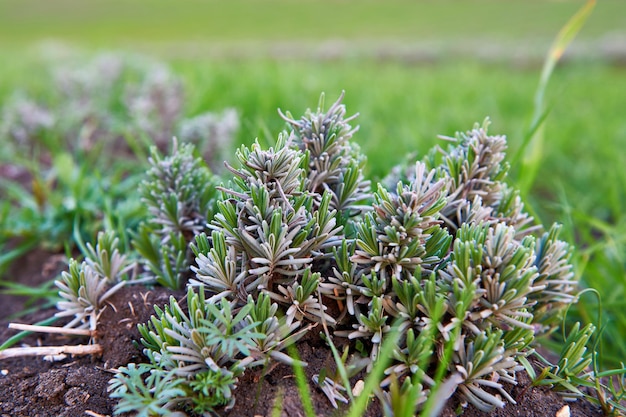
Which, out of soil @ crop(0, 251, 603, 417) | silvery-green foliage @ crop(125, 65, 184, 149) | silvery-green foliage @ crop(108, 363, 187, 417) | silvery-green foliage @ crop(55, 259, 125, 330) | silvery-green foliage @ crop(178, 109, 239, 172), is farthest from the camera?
silvery-green foliage @ crop(125, 65, 184, 149)

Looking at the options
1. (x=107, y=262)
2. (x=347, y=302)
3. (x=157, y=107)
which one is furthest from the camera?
(x=157, y=107)

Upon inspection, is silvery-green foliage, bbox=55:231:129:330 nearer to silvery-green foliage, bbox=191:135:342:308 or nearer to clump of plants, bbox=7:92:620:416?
clump of plants, bbox=7:92:620:416

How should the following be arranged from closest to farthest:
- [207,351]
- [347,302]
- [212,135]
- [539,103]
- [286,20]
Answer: [207,351] < [347,302] < [539,103] < [212,135] < [286,20]

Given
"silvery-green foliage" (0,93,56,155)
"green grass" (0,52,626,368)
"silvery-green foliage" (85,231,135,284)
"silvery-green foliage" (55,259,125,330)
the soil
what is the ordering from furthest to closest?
"silvery-green foliage" (0,93,56,155)
"green grass" (0,52,626,368)
"silvery-green foliage" (85,231,135,284)
"silvery-green foliage" (55,259,125,330)
the soil

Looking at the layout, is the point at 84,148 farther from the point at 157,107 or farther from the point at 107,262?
the point at 107,262

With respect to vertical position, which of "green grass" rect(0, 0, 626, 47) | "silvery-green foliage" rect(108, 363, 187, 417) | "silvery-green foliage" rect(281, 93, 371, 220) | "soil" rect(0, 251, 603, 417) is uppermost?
"green grass" rect(0, 0, 626, 47)

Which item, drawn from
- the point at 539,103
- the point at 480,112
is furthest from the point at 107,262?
the point at 480,112

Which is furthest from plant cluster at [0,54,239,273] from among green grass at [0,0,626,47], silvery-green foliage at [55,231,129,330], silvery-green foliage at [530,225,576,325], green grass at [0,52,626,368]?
green grass at [0,0,626,47]
